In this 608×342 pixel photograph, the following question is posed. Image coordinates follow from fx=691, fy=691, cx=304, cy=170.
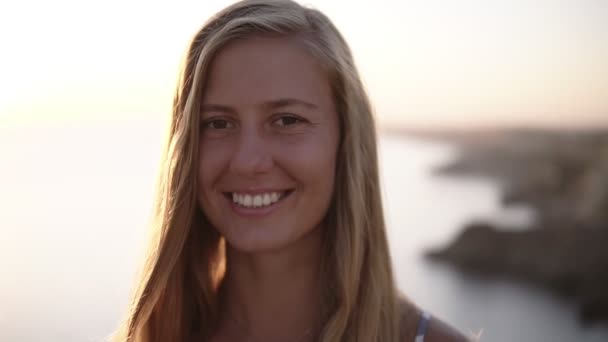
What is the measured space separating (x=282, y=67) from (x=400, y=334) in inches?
42.7

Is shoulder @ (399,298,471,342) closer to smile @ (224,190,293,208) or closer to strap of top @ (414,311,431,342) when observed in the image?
strap of top @ (414,311,431,342)

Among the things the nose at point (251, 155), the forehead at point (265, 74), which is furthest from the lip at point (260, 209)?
the forehead at point (265, 74)

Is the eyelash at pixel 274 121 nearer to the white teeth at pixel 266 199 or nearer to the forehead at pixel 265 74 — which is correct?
the forehead at pixel 265 74

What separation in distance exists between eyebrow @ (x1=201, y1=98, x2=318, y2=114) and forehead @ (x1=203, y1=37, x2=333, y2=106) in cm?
1

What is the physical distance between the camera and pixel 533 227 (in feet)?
34.2

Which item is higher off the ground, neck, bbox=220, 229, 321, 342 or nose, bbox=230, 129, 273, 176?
nose, bbox=230, 129, 273, 176

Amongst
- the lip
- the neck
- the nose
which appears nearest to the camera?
the nose

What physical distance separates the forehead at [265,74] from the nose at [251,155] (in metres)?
0.12

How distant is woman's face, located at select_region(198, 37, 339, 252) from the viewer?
7.89ft

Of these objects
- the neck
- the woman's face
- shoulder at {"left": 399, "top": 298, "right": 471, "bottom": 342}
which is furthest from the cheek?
shoulder at {"left": 399, "top": 298, "right": 471, "bottom": 342}

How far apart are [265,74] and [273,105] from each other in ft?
0.37

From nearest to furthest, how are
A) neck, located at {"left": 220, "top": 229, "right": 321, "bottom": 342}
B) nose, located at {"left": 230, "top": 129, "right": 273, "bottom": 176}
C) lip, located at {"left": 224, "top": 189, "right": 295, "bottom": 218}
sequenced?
1. nose, located at {"left": 230, "top": 129, "right": 273, "bottom": 176}
2. lip, located at {"left": 224, "top": 189, "right": 295, "bottom": 218}
3. neck, located at {"left": 220, "top": 229, "right": 321, "bottom": 342}

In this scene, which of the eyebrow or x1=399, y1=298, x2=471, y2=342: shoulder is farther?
x1=399, y1=298, x2=471, y2=342: shoulder

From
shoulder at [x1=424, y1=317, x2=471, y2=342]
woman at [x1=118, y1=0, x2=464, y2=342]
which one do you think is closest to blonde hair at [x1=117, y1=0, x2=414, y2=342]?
woman at [x1=118, y1=0, x2=464, y2=342]
